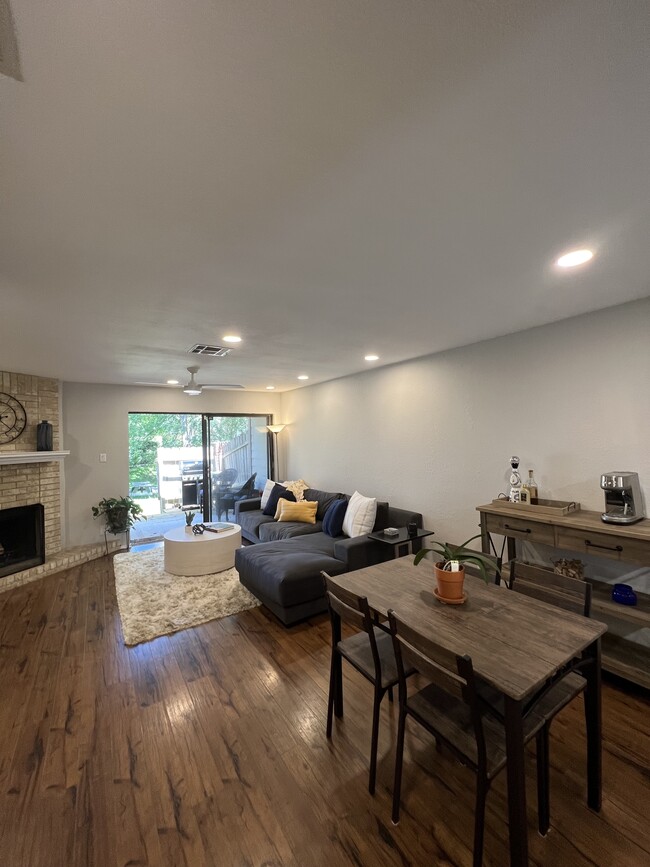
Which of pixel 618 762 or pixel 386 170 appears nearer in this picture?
pixel 386 170

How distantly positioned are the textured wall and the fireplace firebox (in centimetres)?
10

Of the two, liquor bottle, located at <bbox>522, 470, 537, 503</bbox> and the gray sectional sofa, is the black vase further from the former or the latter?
liquor bottle, located at <bbox>522, 470, 537, 503</bbox>

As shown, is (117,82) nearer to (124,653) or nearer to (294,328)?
(294,328)

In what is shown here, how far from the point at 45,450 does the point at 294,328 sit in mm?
A: 3930

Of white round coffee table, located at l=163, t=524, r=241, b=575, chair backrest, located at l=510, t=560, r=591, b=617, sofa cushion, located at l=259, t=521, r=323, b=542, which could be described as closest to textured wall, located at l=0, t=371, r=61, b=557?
white round coffee table, located at l=163, t=524, r=241, b=575

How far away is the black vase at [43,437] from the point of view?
4.54 m

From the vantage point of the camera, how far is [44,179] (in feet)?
3.78

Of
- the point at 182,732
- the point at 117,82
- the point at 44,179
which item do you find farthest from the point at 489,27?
the point at 182,732

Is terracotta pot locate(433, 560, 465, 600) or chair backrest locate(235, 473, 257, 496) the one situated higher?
chair backrest locate(235, 473, 257, 496)

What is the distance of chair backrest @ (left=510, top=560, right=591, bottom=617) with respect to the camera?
182 cm

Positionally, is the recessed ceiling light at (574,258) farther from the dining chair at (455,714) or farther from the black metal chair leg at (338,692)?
the black metal chair leg at (338,692)

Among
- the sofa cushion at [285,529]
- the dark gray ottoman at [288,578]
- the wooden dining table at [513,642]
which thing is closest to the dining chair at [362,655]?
the wooden dining table at [513,642]

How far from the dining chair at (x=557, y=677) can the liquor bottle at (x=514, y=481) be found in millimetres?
925

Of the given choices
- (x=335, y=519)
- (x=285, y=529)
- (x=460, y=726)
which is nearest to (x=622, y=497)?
(x=460, y=726)
